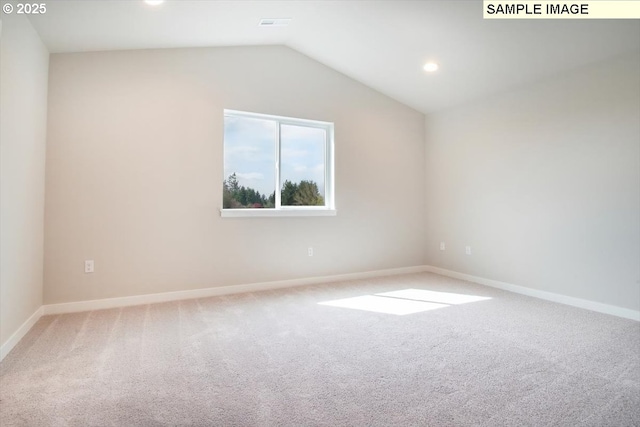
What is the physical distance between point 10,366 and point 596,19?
4.64m

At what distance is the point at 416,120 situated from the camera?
4945 millimetres

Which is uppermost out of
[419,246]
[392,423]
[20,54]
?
[20,54]

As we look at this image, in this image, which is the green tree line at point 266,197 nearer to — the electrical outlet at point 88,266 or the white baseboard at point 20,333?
the electrical outlet at point 88,266

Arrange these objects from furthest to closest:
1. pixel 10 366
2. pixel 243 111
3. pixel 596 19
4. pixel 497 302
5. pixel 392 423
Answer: pixel 243 111, pixel 497 302, pixel 596 19, pixel 10 366, pixel 392 423

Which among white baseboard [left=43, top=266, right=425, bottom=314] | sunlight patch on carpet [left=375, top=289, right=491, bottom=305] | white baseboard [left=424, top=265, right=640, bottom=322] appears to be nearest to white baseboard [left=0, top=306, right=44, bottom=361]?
white baseboard [left=43, top=266, right=425, bottom=314]

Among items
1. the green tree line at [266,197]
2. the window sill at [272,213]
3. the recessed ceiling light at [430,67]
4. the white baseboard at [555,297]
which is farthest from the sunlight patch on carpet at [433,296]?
the recessed ceiling light at [430,67]

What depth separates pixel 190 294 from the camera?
3.46m

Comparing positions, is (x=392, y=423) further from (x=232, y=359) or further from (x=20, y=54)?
(x=20, y=54)

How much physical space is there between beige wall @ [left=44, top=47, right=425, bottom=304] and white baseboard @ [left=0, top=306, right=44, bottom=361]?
21cm

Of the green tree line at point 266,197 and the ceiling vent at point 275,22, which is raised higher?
the ceiling vent at point 275,22

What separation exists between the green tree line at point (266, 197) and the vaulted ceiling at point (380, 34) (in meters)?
1.54

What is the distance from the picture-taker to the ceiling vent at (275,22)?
10.8ft

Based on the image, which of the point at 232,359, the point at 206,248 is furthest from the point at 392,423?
the point at 206,248

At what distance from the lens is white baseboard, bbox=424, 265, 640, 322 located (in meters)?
2.91
